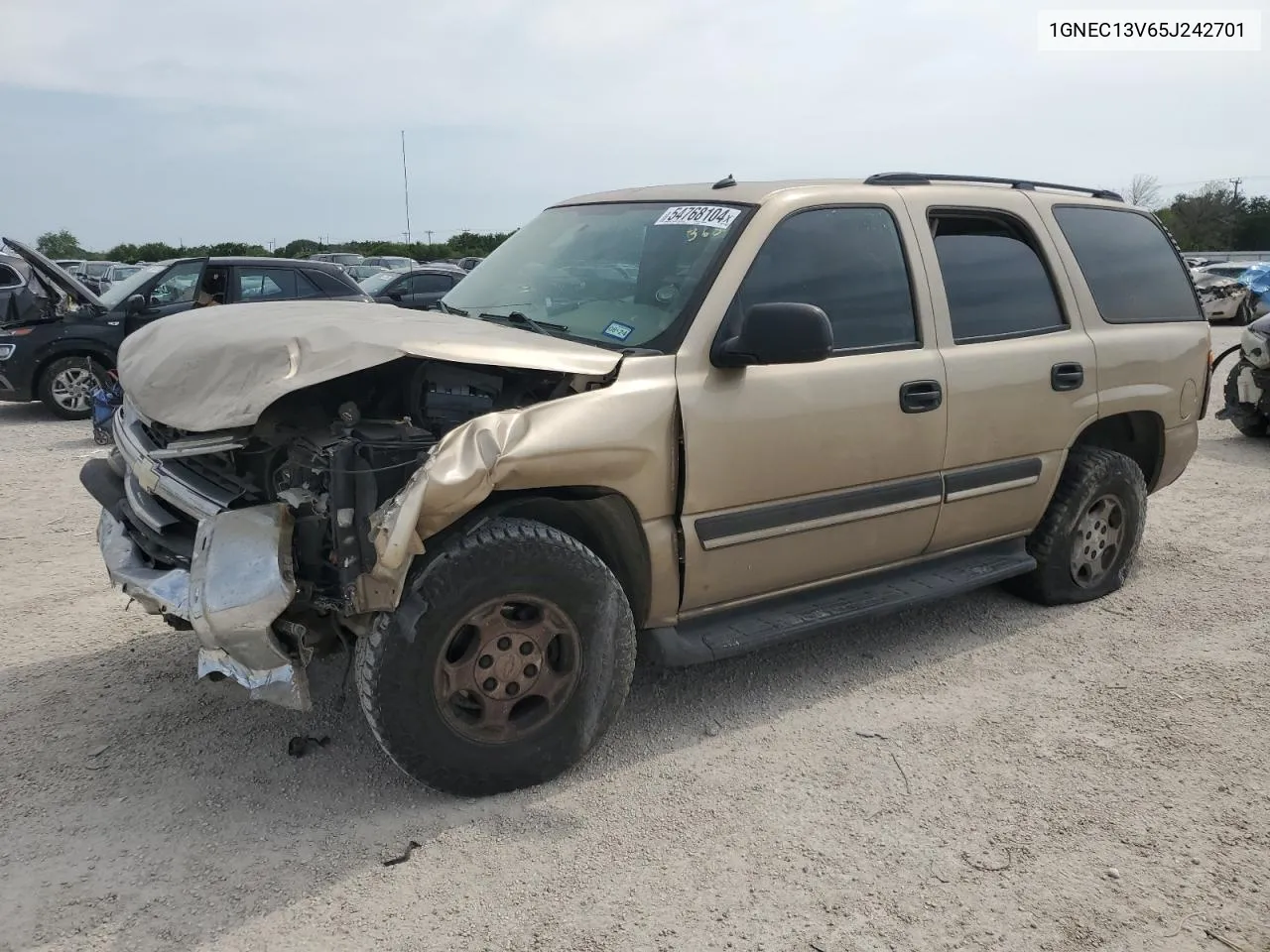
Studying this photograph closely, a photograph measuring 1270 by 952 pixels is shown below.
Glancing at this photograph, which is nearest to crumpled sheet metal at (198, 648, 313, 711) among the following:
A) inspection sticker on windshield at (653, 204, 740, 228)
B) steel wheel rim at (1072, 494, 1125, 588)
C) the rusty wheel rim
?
the rusty wheel rim

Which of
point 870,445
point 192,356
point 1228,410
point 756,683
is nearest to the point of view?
point 192,356

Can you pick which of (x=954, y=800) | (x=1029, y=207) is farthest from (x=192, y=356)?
(x=1029, y=207)

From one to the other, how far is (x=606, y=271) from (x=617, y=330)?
1.38 ft

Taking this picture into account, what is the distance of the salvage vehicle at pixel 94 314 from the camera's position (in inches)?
389

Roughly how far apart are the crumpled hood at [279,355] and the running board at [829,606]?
100 centimetres

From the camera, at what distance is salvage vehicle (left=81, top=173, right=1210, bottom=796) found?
2797 millimetres

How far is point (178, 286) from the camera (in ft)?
34.6

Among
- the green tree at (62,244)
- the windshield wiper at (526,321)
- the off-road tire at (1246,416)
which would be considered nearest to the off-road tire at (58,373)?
the windshield wiper at (526,321)

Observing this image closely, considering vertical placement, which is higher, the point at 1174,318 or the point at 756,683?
the point at 1174,318

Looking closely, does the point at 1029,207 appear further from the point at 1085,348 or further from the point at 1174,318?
the point at 1174,318

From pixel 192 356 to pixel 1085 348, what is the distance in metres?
3.66

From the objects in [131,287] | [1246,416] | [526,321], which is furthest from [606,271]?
[131,287]

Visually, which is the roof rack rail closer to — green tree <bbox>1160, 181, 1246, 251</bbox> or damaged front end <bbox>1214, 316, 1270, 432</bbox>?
damaged front end <bbox>1214, 316, 1270, 432</bbox>

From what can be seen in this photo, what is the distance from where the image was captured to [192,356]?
297 centimetres
